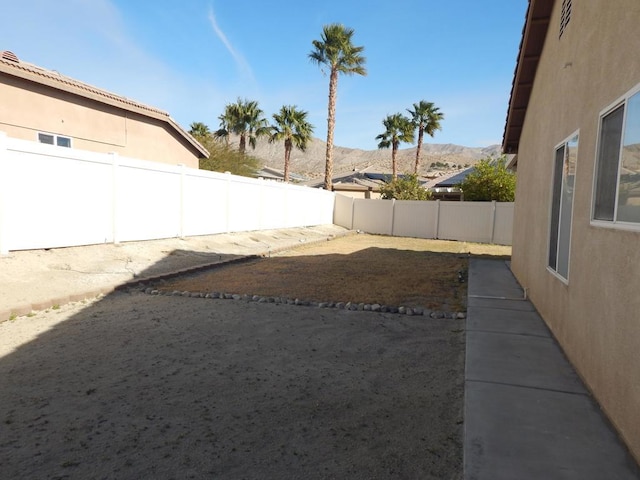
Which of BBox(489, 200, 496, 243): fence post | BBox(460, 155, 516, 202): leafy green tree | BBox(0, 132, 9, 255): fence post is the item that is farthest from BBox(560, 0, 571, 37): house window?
BBox(460, 155, 516, 202): leafy green tree

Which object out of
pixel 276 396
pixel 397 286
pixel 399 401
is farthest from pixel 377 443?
pixel 397 286

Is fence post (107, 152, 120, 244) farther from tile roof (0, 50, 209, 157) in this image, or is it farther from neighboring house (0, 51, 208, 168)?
tile roof (0, 50, 209, 157)

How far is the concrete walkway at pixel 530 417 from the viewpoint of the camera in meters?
2.62

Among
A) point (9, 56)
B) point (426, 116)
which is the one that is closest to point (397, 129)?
point (426, 116)

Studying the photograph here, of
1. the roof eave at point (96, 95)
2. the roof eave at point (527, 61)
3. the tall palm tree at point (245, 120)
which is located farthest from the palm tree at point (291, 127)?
the roof eave at point (527, 61)

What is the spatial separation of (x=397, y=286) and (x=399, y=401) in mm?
5619

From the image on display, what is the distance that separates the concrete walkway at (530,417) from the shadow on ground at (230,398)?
20cm

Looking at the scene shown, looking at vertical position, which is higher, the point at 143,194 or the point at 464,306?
the point at 143,194

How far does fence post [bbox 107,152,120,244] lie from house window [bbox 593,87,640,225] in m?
11.2

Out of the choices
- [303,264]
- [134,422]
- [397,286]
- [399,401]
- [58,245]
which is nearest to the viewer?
[134,422]

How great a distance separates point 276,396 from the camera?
12.6 ft

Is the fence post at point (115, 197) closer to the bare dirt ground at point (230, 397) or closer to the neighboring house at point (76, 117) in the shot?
the neighboring house at point (76, 117)

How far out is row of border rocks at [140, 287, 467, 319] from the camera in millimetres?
6838

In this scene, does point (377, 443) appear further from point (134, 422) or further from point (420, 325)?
point (420, 325)
